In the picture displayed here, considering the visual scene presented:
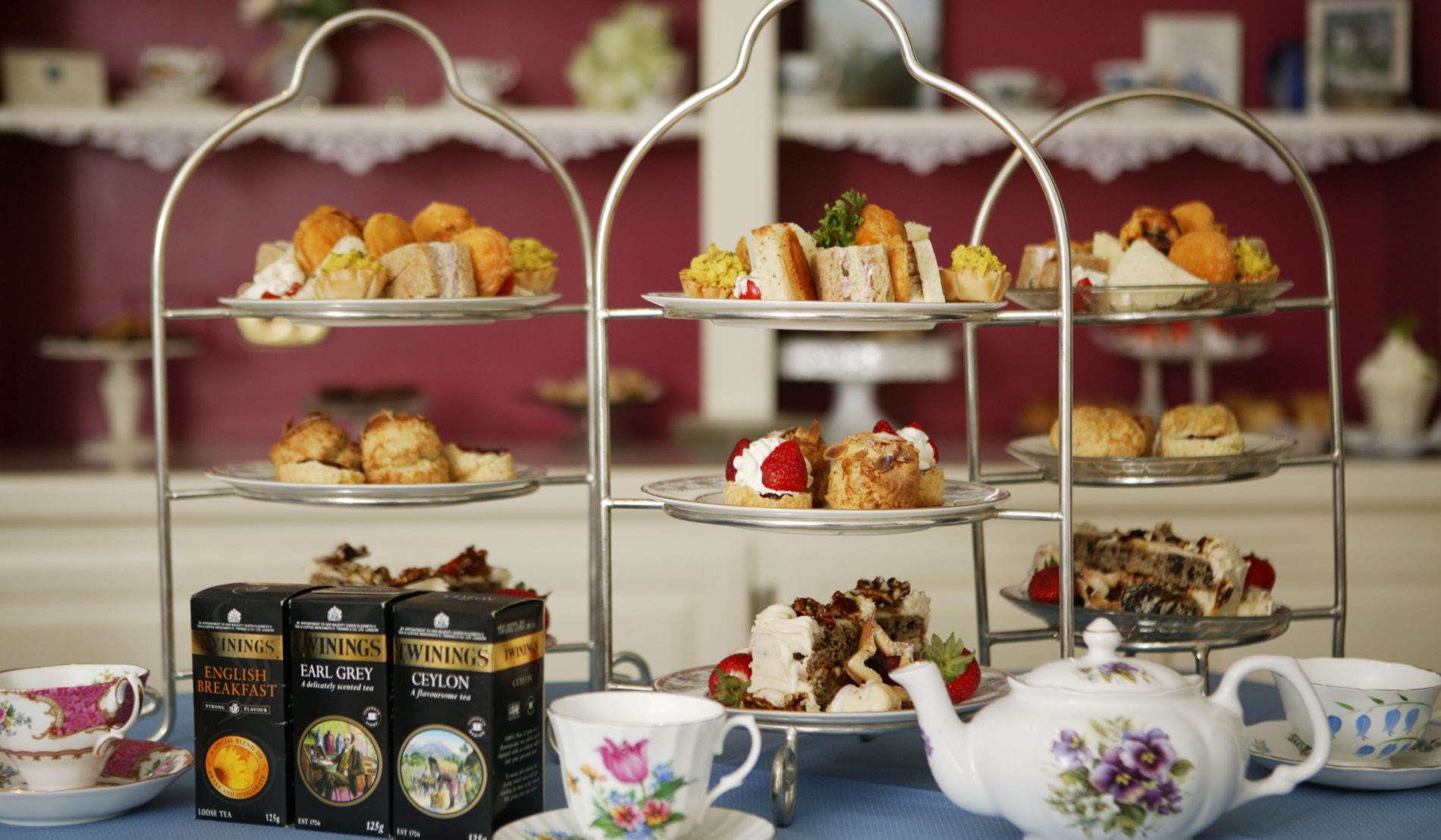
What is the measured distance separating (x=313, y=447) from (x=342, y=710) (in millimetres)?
359

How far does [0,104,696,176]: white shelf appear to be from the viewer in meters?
3.11

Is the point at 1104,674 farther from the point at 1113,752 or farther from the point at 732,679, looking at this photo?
the point at 732,679

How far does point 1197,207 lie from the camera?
1570 millimetres

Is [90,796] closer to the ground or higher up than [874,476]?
closer to the ground

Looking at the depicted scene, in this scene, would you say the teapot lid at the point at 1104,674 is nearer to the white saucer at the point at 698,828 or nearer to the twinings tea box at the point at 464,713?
the white saucer at the point at 698,828

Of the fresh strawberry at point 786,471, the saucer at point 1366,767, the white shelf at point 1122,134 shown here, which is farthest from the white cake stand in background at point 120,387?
the saucer at point 1366,767

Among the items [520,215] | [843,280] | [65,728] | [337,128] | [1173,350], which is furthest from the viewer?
[520,215]

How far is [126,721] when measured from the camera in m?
1.16

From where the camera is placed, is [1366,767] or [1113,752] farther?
[1366,767]

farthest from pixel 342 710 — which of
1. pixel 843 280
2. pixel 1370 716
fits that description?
pixel 1370 716

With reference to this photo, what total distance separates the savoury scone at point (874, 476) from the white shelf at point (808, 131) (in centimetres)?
204

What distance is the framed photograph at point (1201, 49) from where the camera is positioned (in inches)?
140

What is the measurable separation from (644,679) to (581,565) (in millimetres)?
1289

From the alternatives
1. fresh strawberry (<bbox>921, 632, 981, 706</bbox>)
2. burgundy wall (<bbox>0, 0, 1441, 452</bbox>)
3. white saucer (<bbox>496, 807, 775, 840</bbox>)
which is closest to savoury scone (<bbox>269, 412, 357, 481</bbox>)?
white saucer (<bbox>496, 807, 775, 840</bbox>)
